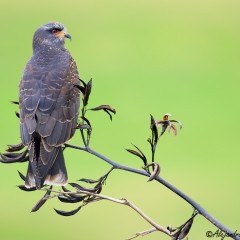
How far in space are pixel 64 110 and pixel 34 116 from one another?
0.21m

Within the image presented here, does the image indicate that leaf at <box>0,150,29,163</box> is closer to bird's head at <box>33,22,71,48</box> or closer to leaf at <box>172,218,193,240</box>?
leaf at <box>172,218,193,240</box>

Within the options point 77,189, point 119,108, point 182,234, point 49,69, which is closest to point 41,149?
point 49,69

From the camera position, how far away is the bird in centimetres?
362

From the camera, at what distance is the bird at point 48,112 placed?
11.9ft

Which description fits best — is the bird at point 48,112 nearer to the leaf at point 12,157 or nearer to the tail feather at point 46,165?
the tail feather at point 46,165

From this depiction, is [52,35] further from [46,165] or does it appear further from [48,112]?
[46,165]

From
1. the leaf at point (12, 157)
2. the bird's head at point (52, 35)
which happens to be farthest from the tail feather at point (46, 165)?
the bird's head at point (52, 35)

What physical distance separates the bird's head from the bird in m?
0.23

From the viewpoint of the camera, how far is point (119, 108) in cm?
1702

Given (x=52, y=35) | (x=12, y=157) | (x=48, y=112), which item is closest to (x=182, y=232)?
(x=12, y=157)

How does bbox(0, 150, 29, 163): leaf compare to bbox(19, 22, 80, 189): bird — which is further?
bbox(19, 22, 80, 189): bird

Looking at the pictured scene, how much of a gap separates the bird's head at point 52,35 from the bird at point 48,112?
23 centimetres

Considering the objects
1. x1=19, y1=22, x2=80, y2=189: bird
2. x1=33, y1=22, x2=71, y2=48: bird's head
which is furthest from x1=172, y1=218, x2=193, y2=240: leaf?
x1=33, y1=22, x2=71, y2=48: bird's head

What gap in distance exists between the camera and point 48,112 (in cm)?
394
